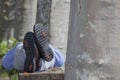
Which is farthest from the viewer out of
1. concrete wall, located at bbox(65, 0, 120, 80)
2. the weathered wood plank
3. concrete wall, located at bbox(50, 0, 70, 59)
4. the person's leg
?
concrete wall, located at bbox(50, 0, 70, 59)

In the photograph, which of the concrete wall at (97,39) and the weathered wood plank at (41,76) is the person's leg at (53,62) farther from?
the concrete wall at (97,39)

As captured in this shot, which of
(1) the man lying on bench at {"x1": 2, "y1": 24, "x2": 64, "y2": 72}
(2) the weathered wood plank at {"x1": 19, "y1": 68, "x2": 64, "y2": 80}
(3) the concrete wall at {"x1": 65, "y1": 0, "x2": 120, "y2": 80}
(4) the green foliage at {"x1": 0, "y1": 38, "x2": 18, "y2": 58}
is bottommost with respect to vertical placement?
(4) the green foliage at {"x1": 0, "y1": 38, "x2": 18, "y2": 58}

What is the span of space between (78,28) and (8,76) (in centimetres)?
293

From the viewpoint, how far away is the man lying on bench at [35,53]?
3188mm

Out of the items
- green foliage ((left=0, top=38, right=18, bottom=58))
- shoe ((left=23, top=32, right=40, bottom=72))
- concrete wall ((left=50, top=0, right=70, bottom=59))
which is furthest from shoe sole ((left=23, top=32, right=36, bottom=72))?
green foliage ((left=0, top=38, right=18, bottom=58))

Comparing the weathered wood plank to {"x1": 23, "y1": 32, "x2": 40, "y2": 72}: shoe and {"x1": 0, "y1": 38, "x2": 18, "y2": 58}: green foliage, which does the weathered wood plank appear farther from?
{"x1": 0, "y1": 38, "x2": 18, "y2": 58}: green foliage

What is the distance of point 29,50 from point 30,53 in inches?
1.6

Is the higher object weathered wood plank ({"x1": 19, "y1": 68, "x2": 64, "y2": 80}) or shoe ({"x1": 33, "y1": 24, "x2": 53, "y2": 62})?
shoe ({"x1": 33, "y1": 24, "x2": 53, "y2": 62})

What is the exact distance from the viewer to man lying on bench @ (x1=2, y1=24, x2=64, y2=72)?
10.5ft

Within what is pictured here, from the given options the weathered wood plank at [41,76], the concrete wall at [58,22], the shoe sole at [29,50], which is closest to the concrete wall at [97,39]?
the weathered wood plank at [41,76]

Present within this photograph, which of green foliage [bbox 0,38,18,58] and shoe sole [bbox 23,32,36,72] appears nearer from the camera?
shoe sole [bbox 23,32,36,72]

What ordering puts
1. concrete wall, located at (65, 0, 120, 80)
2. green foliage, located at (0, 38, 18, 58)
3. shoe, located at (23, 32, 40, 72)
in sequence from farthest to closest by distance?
green foliage, located at (0, 38, 18, 58) → shoe, located at (23, 32, 40, 72) → concrete wall, located at (65, 0, 120, 80)

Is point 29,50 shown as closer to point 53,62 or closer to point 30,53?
point 30,53

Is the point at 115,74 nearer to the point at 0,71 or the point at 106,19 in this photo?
the point at 106,19
